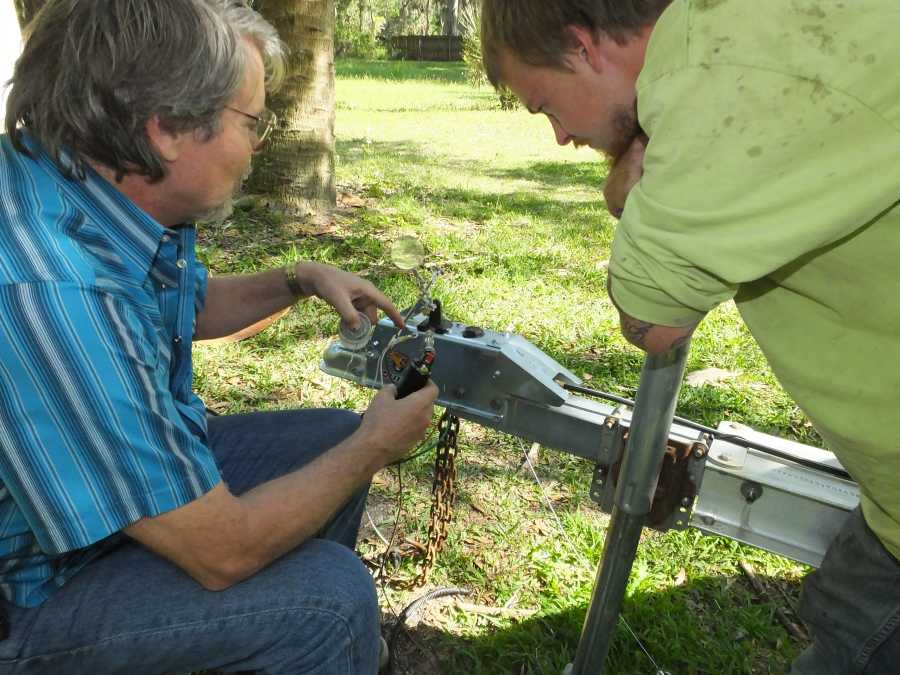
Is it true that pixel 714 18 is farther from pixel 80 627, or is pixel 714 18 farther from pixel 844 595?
pixel 80 627

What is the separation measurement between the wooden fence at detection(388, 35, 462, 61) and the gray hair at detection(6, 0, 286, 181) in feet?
134

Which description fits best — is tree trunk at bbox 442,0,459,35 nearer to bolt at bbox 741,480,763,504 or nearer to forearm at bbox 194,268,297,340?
forearm at bbox 194,268,297,340

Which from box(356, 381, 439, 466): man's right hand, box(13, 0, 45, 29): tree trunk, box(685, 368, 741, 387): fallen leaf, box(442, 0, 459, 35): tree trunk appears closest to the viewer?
box(356, 381, 439, 466): man's right hand

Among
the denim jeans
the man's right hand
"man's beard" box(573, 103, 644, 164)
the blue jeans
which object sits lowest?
the blue jeans

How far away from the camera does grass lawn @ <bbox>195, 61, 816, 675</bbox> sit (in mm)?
2561

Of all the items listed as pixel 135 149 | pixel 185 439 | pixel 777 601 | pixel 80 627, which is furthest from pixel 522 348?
pixel 777 601

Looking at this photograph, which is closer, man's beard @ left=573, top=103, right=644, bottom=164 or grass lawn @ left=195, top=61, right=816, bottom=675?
man's beard @ left=573, top=103, right=644, bottom=164

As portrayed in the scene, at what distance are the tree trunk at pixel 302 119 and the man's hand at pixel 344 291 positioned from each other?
3.77 metres

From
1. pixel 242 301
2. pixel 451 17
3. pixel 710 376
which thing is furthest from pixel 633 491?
pixel 451 17

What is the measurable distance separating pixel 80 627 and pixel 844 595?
163 cm

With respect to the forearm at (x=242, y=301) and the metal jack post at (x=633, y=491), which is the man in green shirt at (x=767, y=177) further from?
the forearm at (x=242, y=301)

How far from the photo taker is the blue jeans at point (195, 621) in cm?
154

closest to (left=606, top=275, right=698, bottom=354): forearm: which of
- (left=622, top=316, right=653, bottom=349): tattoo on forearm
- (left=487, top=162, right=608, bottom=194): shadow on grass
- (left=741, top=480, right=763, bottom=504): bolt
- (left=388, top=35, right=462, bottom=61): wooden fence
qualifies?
(left=622, top=316, right=653, bottom=349): tattoo on forearm

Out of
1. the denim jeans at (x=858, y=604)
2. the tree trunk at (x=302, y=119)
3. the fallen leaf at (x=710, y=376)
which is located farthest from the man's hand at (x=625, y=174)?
the tree trunk at (x=302, y=119)
